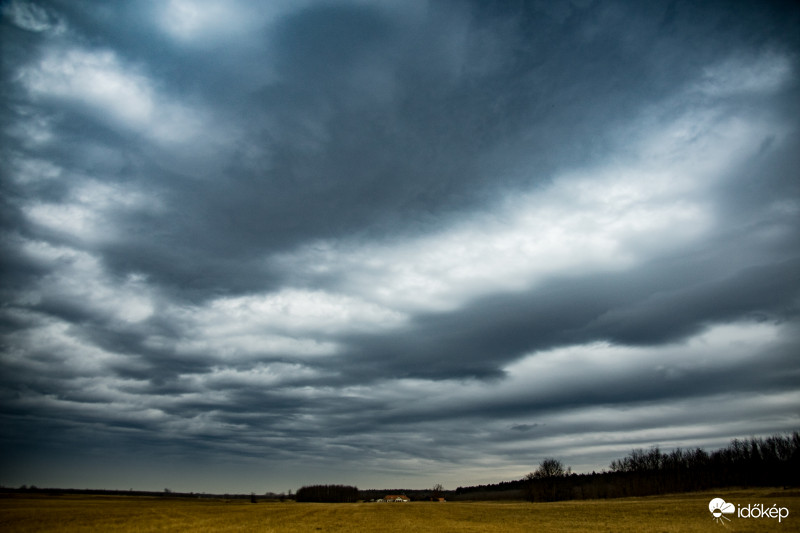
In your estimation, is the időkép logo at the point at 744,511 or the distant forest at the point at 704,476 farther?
the distant forest at the point at 704,476

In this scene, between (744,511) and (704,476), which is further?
(704,476)

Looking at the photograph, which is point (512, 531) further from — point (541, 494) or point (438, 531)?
point (541, 494)

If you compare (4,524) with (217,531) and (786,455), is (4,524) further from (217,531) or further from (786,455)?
(786,455)

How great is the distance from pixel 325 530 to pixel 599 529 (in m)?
28.2

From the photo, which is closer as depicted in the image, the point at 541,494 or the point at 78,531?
the point at 78,531

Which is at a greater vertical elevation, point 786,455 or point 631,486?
point 786,455

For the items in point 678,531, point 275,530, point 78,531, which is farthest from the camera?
point 275,530

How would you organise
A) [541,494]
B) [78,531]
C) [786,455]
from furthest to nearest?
1. [541,494]
2. [786,455]
3. [78,531]

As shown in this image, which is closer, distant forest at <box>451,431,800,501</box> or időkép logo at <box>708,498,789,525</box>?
időkép logo at <box>708,498,789,525</box>

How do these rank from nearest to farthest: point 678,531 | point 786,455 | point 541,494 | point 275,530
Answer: point 678,531
point 275,530
point 786,455
point 541,494

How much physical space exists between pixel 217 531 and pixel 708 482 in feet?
641

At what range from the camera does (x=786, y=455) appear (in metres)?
166

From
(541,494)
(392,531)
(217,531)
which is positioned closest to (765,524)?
(392,531)

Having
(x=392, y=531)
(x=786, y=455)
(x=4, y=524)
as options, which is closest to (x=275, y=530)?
(x=392, y=531)
